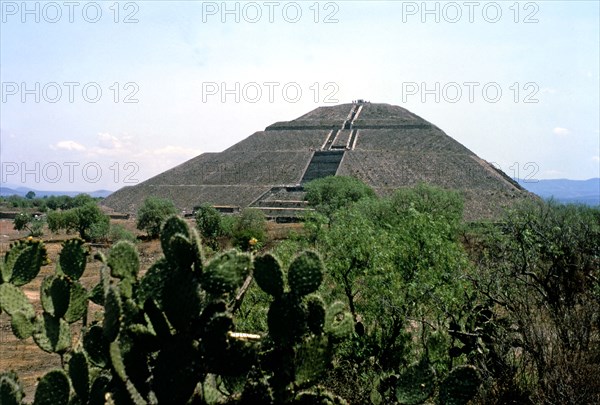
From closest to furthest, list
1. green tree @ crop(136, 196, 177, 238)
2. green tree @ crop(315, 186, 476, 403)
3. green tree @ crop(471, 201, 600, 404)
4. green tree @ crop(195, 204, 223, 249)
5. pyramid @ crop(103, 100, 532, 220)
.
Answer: green tree @ crop(471, 201, 600, 404) < green tree @ crop(315, 186, 476, 403) < green tree @ crop(195, 204, 223, 249) < green tree @ crop(136, 196, 177, 238) < pyramid @ crop(103, 100, 532, 220)

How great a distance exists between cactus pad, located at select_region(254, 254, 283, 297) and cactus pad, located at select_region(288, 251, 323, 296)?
0.08m

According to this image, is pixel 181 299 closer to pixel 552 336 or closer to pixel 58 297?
pixel 58 297

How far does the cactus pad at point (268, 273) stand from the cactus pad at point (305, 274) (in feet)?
0.25

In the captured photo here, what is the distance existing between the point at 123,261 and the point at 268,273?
2.88ft

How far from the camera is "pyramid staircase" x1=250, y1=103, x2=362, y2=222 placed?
7075cm

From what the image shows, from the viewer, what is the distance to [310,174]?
8856cm

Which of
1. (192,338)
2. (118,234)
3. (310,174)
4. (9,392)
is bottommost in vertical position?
(118,234)

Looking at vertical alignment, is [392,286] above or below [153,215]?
below

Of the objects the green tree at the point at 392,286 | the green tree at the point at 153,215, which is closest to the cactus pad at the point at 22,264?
the green tree at the point at 392,286

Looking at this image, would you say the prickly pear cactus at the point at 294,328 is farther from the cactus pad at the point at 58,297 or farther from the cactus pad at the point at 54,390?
the cactus pad at the point at 58,297

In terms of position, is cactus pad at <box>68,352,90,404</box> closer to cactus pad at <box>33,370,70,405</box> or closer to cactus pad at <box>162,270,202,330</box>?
cactus pad at <box>33,370,70,405</box>

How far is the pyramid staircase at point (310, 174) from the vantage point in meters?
70.8

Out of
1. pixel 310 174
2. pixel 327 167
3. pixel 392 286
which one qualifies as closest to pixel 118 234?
pixel 392 286

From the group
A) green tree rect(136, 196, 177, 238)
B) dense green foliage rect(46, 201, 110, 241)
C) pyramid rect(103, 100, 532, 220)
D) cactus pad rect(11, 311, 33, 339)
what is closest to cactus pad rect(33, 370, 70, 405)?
cactus pad rect(11, 311, 33, 339)
